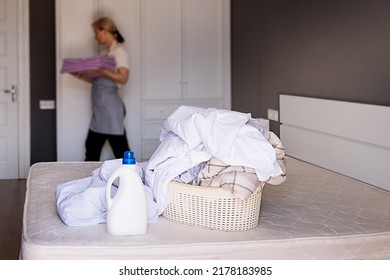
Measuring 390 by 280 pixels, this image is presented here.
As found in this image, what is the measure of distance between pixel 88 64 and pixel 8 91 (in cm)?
142

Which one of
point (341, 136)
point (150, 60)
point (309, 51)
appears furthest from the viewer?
point (150, 60)

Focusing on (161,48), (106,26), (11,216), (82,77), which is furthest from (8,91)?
(11,216)

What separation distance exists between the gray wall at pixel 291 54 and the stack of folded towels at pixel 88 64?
1.05m

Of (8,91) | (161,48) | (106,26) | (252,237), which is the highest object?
(106,26)

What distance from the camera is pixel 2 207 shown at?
476 centimetres

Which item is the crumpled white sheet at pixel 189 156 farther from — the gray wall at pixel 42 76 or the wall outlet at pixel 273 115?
the gray wall at pixel 42 76

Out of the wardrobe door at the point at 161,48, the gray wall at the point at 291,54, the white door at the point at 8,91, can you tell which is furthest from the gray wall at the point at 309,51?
the white door at the point at 8,91

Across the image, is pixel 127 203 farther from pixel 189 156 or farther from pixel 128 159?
pixel 189 156

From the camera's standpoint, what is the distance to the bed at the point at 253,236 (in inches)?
63.5

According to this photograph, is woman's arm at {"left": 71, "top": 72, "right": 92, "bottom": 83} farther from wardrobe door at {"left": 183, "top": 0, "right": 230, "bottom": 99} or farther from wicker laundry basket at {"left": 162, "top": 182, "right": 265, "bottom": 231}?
wicker laundry basket at {"left": 162, "top": 182, "right": 265, "bottom": 231}

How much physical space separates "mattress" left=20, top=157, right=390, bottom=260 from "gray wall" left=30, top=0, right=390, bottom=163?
4.13 feet

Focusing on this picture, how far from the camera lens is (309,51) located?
401cm
